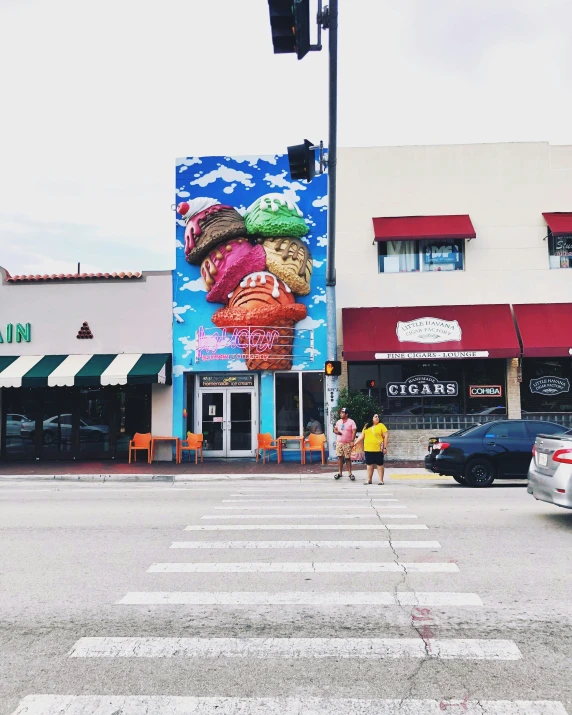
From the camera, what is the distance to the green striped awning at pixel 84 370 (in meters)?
20.1

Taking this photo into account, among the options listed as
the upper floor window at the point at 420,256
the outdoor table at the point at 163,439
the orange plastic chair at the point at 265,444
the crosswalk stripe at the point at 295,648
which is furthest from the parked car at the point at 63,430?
the crosswalk stripe at the point at 295,648

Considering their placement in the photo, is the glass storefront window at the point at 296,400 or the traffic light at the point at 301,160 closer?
the traffic light at the point at 301,160

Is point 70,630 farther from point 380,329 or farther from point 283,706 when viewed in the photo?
point 380,329

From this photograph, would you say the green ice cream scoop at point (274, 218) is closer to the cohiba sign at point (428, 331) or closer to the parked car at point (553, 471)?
the cohiba sign at point (428, 331)

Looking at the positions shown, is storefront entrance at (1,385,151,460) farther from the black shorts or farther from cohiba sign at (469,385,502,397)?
cohiba sign at (469,385,502,397)

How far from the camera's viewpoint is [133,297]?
21.9 metres

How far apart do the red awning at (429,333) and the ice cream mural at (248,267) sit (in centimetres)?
145

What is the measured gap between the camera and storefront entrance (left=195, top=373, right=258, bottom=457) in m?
21.7

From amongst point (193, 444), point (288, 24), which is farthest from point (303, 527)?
point (193, 444)

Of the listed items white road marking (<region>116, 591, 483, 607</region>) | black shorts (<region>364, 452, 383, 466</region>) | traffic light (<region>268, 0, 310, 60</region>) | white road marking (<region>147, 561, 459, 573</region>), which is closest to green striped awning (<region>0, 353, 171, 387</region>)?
black shorts (<region>364, 452, 383, 466</region>)

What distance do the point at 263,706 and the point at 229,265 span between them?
18.0 metres

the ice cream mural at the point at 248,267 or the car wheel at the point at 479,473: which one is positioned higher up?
the ice cream mural at the point at 248,267

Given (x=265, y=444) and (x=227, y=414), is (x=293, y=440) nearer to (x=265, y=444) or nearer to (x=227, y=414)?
(x=265, y=444)

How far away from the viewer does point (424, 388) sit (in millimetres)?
21141
